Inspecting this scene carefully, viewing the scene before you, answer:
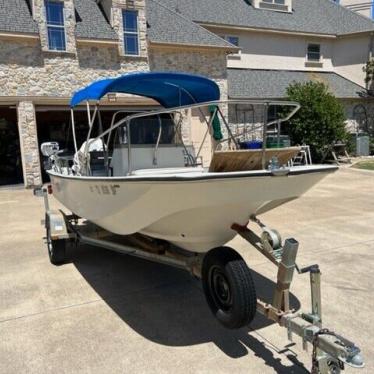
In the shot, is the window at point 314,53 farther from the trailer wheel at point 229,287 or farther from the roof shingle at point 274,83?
the trailer wheel at point 229,287

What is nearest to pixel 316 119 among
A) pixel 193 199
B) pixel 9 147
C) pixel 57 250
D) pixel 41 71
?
pixel 41 71

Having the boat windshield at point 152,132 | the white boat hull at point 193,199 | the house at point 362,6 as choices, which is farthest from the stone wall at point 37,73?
the house at point 362,6

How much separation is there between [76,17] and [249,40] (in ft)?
31.5

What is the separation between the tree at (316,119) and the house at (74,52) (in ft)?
12.1

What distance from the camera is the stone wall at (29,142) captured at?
44.2 ft

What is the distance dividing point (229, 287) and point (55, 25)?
42.1 ft

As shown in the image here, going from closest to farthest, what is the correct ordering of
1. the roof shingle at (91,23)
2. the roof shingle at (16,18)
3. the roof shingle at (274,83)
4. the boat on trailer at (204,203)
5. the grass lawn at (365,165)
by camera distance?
1. the boat on trailer at (204,203)
2. the roof shingle at (16,18)
3. the roof shingle at (91,23)
4. the grass lawn at (365,165)
5. the roof shingle at (274,83)

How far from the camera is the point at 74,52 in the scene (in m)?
13.8

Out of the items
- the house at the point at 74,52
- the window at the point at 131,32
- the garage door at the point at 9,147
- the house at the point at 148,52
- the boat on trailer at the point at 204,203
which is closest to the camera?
the boat on trailer at the point at 204,203

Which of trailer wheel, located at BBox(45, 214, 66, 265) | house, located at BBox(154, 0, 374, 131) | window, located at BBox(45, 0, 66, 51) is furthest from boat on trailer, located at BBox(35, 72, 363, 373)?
house, located at BBox(154, 0, 374, 131)

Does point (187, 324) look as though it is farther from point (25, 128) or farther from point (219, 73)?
point (219, 73)

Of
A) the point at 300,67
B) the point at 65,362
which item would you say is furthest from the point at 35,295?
the point at 300,67

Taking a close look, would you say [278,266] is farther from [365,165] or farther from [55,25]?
[365,165]

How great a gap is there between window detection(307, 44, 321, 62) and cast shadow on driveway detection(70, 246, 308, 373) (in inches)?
787
